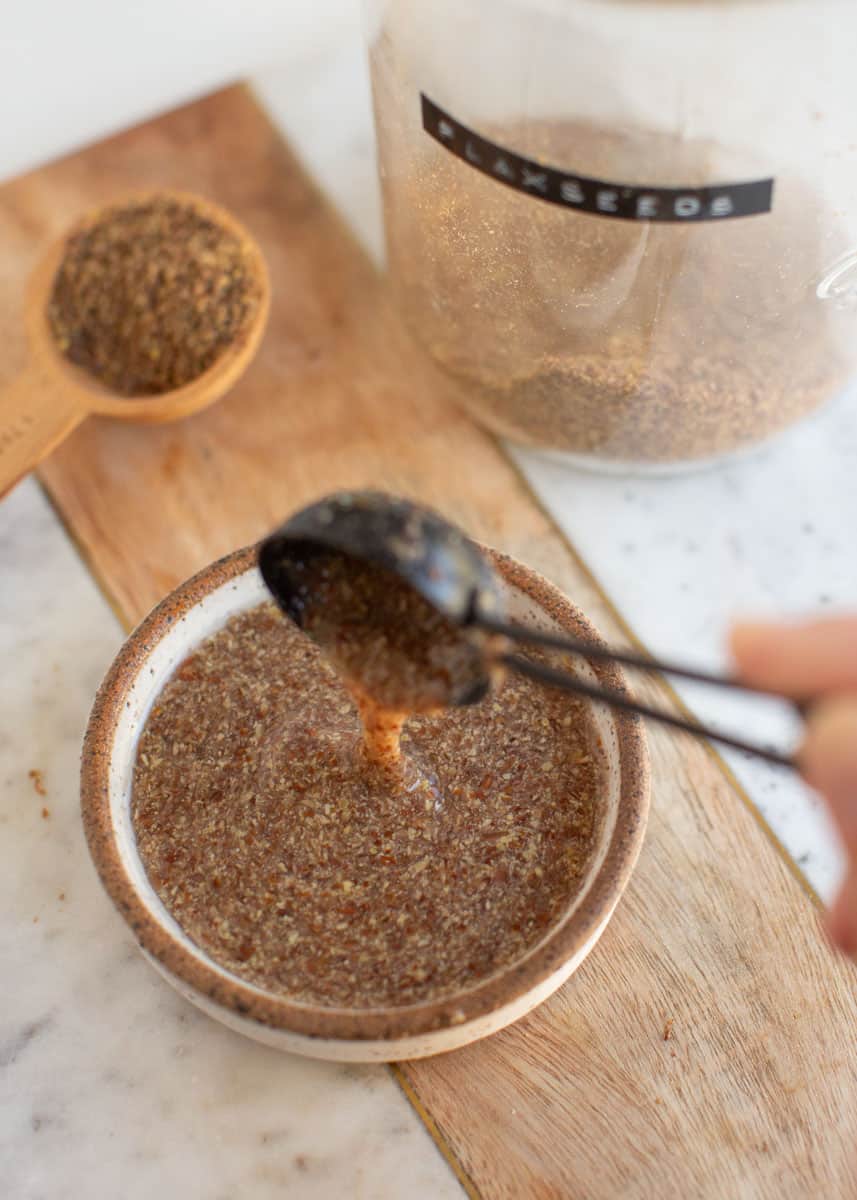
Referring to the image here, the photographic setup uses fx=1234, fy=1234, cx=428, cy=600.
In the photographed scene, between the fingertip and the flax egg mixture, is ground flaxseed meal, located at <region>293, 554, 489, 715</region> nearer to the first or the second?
the flax egg mixture

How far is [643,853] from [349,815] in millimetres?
208

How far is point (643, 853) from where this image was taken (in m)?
0.83

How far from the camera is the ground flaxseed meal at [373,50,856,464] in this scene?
77cm

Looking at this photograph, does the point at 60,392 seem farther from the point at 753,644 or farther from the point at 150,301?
the point at 753,644

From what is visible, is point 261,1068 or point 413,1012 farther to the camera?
point 261,1068

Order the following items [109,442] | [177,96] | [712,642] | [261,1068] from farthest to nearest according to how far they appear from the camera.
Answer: [177,96] → [109,442] → [712,642] → [261,1068]

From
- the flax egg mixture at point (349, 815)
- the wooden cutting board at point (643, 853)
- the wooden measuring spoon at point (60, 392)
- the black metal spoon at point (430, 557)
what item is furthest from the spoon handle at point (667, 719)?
the wooden measuring spoon at point (60, 392)

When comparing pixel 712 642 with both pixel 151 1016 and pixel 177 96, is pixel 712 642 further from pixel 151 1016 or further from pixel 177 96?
pixel 177 96

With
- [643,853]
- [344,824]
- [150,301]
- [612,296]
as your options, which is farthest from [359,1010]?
[150,301]

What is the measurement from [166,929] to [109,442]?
1.58 feet

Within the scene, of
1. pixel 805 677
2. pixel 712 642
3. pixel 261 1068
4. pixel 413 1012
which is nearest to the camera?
pixel 805 677

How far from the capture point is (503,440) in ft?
3.34

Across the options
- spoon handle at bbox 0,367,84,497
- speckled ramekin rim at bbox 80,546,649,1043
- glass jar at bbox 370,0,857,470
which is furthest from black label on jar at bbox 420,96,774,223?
spoon handle at bbox 0,367,84,497

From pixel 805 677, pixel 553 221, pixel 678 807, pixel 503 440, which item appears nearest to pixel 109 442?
pixel 503 440
